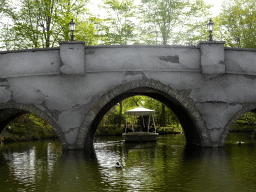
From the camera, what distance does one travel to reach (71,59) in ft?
39.6

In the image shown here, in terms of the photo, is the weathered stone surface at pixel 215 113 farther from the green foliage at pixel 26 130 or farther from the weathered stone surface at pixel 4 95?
the green foliage at pixel 26 130

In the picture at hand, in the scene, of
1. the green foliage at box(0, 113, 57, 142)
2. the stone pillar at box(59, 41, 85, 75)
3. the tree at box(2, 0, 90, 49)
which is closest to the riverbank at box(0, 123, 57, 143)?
the green foliage at box(0, 113, 57, 142)

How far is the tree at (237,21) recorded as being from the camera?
21.5m

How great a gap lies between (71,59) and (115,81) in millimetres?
1915

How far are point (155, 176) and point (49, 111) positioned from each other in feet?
20.4

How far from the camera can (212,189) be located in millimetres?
5934

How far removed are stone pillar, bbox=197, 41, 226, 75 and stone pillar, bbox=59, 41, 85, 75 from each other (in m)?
4.91

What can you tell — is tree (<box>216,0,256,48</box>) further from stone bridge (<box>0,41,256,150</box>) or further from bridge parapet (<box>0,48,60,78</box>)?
bridge parapet (<box>0,48,60,78</box>)

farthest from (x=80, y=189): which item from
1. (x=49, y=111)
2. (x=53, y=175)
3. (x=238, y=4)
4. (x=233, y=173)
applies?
(x=238, y=4)

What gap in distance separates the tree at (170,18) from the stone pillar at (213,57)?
34.7 ft

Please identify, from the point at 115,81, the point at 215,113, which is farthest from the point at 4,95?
the point at 215,113

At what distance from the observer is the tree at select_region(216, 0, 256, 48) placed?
845 inches

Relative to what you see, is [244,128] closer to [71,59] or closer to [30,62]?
[71,59]

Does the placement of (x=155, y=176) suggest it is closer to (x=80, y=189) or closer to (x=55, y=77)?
(x=80, y=189)
